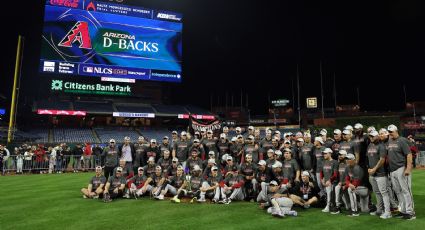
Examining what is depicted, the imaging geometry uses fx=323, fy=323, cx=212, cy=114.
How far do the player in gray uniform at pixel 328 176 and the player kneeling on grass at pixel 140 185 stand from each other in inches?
243

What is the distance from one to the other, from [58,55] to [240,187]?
32.5 m

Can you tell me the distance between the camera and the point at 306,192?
383 inches

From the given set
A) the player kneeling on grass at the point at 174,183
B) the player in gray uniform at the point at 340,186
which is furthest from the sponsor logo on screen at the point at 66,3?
the player in gray uniform at the point at 340,186

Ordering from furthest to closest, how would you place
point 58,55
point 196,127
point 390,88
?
point 390,88, point 58,55, point 196,127

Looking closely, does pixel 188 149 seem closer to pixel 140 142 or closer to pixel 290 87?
pixel 140 142

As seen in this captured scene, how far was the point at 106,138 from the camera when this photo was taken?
39.1m

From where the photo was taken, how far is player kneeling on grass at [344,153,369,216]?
8.74 meters

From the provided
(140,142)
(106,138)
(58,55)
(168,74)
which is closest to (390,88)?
(168,74)

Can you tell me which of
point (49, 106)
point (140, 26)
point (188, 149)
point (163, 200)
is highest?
point (140, 26)

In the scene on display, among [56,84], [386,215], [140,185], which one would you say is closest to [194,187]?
[140,185]

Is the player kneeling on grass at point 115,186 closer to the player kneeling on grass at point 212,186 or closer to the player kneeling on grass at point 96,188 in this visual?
the player kneeling on grass at point 96,188

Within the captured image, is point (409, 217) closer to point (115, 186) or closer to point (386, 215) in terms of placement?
point (386, 215)

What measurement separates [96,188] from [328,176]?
26.7ft

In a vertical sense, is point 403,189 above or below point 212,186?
above
